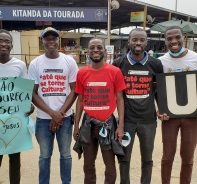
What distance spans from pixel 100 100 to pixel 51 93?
547 mm

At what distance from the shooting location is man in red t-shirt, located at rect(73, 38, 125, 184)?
8.64ft

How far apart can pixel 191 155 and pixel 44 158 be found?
1663 mm

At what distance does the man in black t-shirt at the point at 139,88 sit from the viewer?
2717mm

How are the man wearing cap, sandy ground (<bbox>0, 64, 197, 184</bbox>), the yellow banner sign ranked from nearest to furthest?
1. the man wearing cap
2. sandy ground (<bbox>0, 64, 197, 184</bbox>)
3. the yellow banner sign

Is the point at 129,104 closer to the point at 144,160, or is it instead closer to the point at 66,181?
the point at 144,160

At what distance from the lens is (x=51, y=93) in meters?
2.72

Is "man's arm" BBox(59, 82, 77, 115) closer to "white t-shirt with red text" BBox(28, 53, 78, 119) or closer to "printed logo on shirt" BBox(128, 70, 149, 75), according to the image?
"white t-shirt with red text" BBox(28, 53, 78, 119)

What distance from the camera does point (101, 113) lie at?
264 centimetres

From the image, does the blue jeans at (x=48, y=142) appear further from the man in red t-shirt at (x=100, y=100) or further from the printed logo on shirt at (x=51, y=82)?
the printed logo on shirt at (x=51, y=82)

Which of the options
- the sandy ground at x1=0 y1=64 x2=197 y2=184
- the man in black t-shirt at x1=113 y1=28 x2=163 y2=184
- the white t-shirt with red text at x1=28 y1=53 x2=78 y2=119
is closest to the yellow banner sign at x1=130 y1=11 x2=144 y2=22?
the sandy ground at x1=0 y1=64 x2=197 y2=184

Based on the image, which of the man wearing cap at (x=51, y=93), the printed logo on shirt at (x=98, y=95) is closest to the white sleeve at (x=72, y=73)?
the man wearing cap at (x=51, y=93)

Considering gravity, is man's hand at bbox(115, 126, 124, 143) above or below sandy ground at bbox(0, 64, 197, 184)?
above

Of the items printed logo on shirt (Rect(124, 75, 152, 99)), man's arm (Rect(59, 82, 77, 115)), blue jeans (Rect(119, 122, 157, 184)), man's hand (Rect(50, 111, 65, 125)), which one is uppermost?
printed logo on shirt (Rect(124, 75, 152, 99))

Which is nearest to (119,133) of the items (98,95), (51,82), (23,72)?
(98,95)
